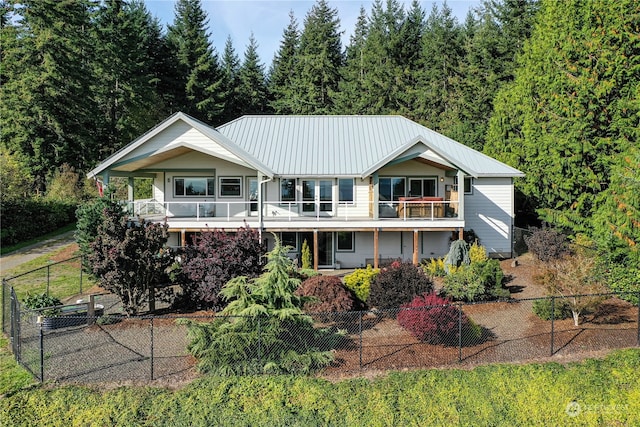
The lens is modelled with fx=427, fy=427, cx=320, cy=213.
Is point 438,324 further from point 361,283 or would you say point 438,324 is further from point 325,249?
point 325,249

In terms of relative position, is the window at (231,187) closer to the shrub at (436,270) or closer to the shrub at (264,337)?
the shrub at (436,270)

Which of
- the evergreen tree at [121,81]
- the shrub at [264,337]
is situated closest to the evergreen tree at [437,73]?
the evergreen tree at [121,81]

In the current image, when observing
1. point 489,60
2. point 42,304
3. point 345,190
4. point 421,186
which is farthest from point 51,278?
point 489,60

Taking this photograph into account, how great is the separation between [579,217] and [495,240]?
398cm

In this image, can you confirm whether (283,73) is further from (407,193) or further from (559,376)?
(559,376)

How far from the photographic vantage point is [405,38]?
50.0 meters

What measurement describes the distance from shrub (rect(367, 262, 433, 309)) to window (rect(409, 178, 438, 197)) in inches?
339

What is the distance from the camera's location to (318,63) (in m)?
49.2

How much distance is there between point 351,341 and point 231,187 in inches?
506

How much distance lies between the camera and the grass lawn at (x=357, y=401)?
27.2ft

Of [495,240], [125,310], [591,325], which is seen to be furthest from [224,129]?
[591,325]

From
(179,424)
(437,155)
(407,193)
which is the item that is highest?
(437,155)

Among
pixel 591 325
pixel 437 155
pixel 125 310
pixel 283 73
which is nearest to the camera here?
pixel 591 325

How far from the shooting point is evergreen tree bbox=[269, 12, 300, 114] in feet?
166
